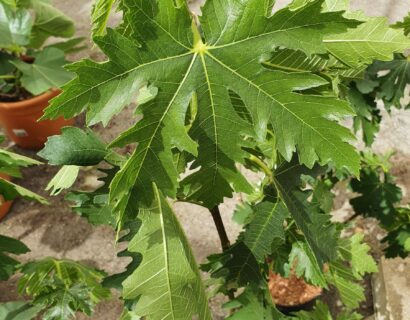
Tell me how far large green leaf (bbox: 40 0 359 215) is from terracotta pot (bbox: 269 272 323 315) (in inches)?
47.9

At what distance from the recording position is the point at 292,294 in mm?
1950

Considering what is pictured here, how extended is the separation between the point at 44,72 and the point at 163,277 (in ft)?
A: 6.16

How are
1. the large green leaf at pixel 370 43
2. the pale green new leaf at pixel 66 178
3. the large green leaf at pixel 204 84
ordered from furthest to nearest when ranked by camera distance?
the pale green new leaf at pixel 66 178
the large green leaf at pixel 370 43
the large green leaf at pixel 204 84

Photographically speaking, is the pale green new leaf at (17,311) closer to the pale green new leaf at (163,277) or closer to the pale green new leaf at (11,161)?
the pale green new leaf at (11,161)

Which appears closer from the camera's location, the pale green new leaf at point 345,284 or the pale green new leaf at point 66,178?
the pale green new leaf at point 66,178

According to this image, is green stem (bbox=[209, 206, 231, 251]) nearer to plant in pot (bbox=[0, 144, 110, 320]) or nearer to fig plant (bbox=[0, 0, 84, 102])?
plant in pot (bbox=[0, 144, 110, 320])

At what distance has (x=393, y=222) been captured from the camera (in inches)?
71.5

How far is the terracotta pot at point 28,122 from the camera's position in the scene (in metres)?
2.66

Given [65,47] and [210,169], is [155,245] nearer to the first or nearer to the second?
[210,169]

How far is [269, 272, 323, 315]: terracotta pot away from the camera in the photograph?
1901 millimetres

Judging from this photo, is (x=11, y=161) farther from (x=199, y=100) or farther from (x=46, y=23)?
(x=46, y=23)

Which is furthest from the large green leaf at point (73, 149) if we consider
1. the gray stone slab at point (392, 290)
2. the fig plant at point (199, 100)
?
the gray stone slab at point (392, 290)

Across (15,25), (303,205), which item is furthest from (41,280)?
(15,25)

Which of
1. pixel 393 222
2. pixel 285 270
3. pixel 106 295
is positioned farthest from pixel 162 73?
pixel 393 222
